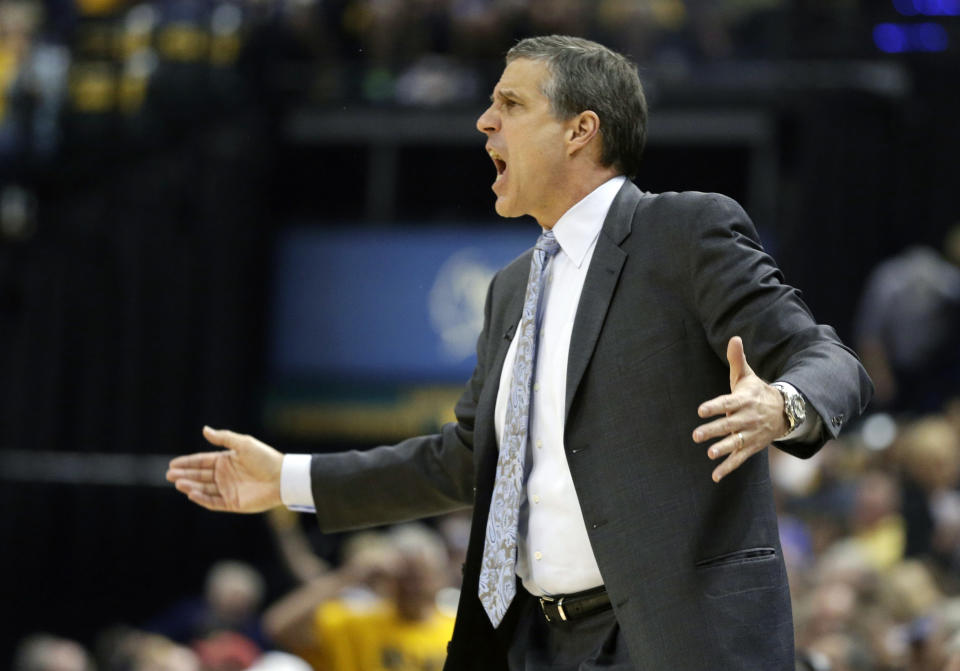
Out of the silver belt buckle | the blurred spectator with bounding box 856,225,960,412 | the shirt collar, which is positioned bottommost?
the blurred spectator with bounding box 856,225,960,412

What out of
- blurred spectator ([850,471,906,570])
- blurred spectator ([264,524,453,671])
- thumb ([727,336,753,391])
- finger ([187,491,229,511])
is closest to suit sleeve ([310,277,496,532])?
finger ([187,491,229,511])

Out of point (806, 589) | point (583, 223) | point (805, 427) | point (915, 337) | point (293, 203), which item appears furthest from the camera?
point (293, 203)

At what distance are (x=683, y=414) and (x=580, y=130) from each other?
59cm

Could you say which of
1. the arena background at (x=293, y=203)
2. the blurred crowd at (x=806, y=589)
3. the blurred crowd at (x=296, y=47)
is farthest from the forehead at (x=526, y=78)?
the blurred crowd at (x=296, y=47)

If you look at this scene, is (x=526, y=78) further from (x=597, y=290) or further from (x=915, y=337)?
(x=915, y=337)

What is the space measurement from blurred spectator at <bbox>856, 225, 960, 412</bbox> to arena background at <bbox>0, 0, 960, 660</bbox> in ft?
0.37

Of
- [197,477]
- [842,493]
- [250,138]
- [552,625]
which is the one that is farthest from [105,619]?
[552,625]

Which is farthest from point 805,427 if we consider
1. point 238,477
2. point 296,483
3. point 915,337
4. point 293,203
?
point 293,203

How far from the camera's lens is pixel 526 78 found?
2605mm

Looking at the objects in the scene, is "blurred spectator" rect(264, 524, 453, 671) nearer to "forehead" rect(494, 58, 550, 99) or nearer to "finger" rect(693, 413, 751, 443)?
"forehead" rect(494, 58, 550, 99)

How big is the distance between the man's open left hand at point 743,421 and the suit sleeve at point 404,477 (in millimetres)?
845

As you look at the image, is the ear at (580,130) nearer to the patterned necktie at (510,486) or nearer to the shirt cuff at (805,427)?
the patterned necktie at (510,486)

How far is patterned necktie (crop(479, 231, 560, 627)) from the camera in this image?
2.47 metres

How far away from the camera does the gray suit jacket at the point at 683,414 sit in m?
2.22
